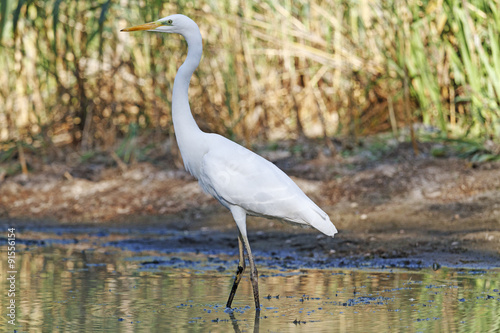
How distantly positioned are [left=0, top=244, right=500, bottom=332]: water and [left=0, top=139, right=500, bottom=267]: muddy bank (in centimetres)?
58

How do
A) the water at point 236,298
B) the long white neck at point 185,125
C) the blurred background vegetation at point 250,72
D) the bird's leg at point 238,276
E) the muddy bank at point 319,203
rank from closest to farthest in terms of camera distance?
the water at point 236,298 < the bird's leg at point 238,276 < the long white neck at point 185,125 < the muddy bank at point 319,203 < the blurred background vegetation at point 250,72

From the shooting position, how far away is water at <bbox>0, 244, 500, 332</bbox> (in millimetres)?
3770

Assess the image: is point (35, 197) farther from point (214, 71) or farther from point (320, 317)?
point (320, 317)

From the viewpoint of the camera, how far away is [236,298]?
15.2 ft

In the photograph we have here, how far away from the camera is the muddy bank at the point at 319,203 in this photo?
5875 mm

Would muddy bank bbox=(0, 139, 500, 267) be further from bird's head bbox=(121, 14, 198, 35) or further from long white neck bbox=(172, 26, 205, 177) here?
bird's head bbox=(121, 14, 198, 35)

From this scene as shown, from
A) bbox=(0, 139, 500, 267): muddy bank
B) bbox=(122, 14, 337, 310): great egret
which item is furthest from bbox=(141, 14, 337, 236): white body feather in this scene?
bbox=(0, 139, 500, 267): muddy bank

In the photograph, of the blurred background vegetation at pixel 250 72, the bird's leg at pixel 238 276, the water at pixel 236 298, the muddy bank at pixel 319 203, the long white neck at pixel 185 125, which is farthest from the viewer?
the blurred background vegetation at pixel 250 72

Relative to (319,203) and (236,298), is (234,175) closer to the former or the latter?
(236,298)

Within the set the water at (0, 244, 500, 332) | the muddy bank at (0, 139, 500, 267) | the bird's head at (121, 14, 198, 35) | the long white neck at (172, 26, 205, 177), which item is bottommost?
the water at (0, 244, 500, 332)

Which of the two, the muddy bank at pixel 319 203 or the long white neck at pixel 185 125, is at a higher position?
the long white neck at pixel 185 125

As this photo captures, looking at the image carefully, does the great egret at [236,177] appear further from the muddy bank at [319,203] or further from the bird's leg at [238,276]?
the muddy bank at [319,203]

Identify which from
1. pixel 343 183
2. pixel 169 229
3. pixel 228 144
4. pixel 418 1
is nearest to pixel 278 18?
pixel 418 1

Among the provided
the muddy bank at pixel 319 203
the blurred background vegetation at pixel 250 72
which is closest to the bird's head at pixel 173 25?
the muddy bank at pixel 319 203
